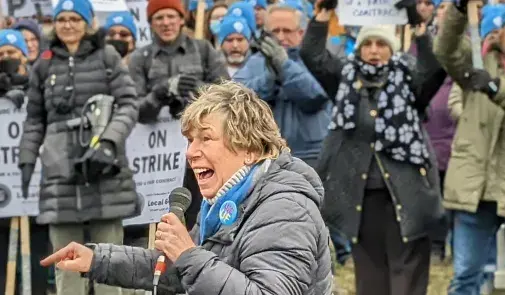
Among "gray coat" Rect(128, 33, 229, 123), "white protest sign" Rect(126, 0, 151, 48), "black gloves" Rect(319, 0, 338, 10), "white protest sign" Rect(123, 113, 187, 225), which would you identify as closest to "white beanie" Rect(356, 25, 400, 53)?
"black gloves" Rect(319, 0, 338, 10)

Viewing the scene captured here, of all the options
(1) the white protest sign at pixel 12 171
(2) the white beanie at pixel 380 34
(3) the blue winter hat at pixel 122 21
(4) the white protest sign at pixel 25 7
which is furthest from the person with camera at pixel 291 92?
(4) the white protest sign at pixel 25 7

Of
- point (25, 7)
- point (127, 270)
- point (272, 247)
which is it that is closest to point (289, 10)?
point (25, 7)

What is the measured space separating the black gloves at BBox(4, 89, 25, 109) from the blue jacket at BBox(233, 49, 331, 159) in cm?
147

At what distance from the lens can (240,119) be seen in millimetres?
4508

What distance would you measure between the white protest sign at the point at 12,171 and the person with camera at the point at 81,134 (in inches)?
41.2

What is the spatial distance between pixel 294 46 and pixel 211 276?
20.2 feet

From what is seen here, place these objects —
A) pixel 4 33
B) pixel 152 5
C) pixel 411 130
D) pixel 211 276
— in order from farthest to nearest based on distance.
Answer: pixel 4 33 < pixel 152 5 < pixel 411 130 < pixel 211 276

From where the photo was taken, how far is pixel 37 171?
10.2 metres

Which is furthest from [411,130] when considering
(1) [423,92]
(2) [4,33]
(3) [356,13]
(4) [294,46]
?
(2) [4,33]

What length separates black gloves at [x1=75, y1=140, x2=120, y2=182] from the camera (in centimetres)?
866

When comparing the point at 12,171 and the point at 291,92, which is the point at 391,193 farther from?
the point at 12,171

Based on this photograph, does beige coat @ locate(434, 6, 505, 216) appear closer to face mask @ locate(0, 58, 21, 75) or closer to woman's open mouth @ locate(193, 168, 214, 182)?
face mask @ locate(0, 58, 21, 75)

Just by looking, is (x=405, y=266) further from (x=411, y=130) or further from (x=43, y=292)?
(x=43, y=292)

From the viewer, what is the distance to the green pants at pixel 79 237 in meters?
8.95
